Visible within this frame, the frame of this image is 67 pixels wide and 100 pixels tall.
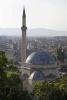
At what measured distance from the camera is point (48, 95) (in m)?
16.3

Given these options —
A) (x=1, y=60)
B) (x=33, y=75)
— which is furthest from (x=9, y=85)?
(x=33, y=75)

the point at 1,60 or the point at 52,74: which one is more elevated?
the point at 1,60

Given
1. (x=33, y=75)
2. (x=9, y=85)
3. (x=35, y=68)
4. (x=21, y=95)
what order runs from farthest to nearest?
1. (x=35, y=68)
2. (x=33, y=75)
3. (x=9, y=85)
4. (x=21, y=95)

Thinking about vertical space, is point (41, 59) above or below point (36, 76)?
above

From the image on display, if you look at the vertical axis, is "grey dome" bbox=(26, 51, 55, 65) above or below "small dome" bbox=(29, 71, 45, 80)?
above

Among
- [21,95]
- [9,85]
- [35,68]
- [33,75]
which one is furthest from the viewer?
[35,68]

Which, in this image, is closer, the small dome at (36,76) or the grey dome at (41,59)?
the small dome at (36,76)

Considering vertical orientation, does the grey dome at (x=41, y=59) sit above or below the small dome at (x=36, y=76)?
above

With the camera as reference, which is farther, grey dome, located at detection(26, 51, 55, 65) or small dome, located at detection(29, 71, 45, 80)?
grey dome, located at detection(26, 51, 55, 65)

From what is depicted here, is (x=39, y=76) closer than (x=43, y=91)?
No

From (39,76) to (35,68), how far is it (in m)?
1.89

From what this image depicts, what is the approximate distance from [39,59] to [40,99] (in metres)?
14.1

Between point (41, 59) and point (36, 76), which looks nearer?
point (36, 76)

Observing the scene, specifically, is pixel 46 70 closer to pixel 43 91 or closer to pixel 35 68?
pixel 35 68
